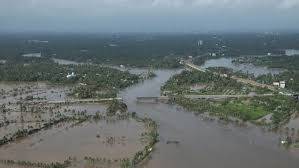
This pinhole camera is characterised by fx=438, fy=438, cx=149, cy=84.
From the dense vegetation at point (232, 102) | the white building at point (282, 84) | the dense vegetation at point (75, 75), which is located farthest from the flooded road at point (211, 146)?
the white building at point (282, 84)

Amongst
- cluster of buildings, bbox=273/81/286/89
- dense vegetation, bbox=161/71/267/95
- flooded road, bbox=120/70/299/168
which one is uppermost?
cluster of buildings, bbox=273/81/286/89

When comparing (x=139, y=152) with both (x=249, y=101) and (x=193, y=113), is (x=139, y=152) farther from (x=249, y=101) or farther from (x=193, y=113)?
(x=249, y=101)

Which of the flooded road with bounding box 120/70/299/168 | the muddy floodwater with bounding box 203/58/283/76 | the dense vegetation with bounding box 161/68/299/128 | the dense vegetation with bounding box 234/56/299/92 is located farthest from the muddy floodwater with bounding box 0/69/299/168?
the muddy floodwater with bounding box 203/58/283/76

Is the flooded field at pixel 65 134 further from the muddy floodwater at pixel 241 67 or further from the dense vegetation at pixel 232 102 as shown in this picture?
the muddy floodwater at pixel 241 67

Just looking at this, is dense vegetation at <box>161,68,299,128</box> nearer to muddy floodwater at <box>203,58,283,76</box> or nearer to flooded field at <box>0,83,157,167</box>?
flooded field at <box>0,83,157,167</box>

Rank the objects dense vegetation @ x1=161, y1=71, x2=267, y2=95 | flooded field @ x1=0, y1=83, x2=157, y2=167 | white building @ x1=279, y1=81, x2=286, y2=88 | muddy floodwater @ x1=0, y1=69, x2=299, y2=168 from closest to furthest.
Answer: muddy floodwater @ x1=0, y1=69, x2=299, y2=168
flooded field @ x1=0, y1=83, x2=157, y2=167
dense vegetation @ x1=161, y1=71, x2=267, y2=95
white building @ x1=279, y1=81, x2=286, y2=88

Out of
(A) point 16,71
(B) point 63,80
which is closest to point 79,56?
(A) point 16,71

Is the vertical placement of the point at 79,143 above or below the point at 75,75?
below

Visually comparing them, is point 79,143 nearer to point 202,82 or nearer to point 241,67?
point 202,82

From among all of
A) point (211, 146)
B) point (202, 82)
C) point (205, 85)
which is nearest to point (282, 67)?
point (202, 82)
